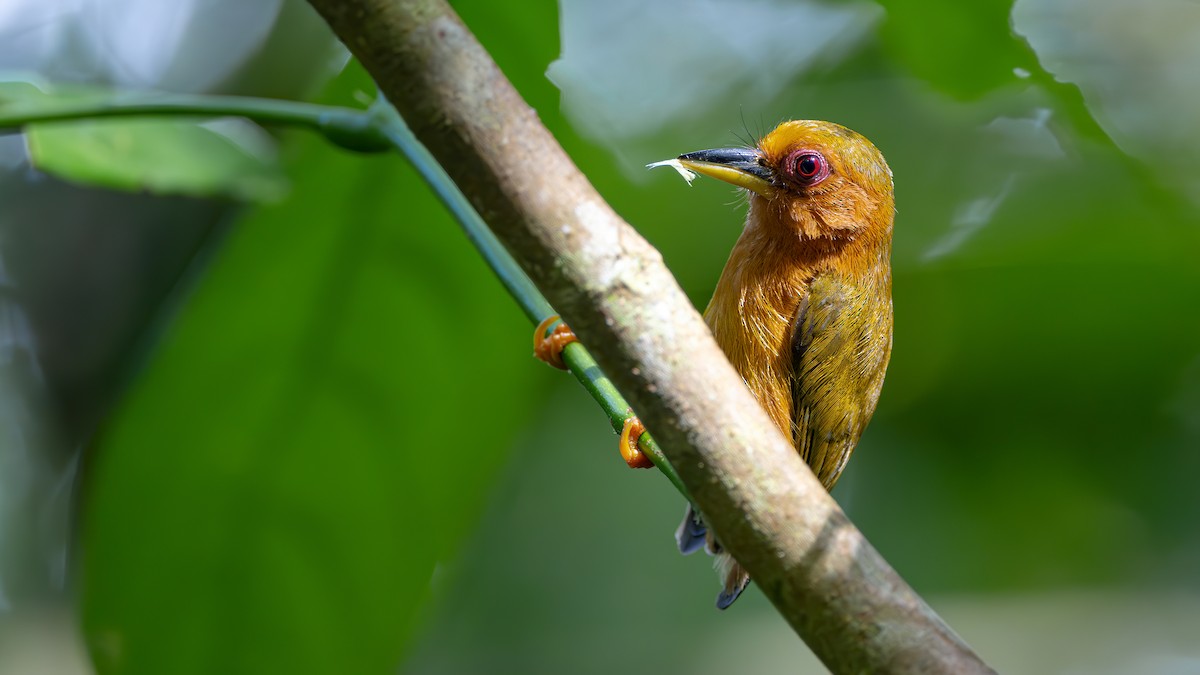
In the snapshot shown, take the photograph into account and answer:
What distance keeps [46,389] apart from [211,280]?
8.67 feet

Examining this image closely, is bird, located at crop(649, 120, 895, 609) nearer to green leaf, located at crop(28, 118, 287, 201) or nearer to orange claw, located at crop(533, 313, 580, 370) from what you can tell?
orange claw, located at crop(533, 313, 580, 370)

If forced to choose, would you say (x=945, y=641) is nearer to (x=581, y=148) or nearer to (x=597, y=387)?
(x=597, y=387)

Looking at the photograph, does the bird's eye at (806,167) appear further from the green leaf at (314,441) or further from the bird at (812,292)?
the green leaf at (314,441)

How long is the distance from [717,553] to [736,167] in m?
0.82

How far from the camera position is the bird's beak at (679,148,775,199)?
203 centimetres

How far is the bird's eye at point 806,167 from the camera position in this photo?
215cm

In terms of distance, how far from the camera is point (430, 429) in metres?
2.05

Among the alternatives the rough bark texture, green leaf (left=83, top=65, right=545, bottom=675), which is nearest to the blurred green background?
green leaf (left=83, top=65, right=545, bottom=675)

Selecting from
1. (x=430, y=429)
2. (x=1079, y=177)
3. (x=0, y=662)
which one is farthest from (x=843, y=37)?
(x=0, y=662)

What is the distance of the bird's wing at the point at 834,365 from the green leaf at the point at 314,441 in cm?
57

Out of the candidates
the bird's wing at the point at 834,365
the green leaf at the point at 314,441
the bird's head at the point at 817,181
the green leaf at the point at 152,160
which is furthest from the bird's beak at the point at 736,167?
the green leaf at the point at 152,160

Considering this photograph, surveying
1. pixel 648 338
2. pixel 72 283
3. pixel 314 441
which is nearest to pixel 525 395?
pixel 314 441

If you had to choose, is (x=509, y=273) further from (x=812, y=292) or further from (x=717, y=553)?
(x=717, y=553)

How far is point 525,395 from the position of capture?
2.15 meters
